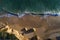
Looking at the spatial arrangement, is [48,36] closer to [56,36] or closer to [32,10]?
[56,36]

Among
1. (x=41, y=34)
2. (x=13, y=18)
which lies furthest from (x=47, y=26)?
(x=13, y=18)

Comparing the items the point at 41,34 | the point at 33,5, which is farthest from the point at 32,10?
the point at 41,34

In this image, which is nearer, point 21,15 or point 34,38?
point 21,15

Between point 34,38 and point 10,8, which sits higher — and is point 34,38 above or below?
below

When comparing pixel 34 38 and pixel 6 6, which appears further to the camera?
pixel 34 38

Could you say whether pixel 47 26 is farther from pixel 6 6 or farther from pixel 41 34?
pixel 6 6

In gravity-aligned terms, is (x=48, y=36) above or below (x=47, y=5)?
below
